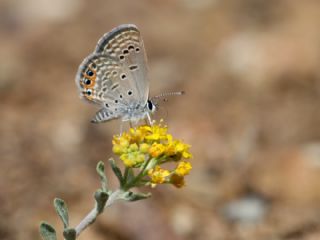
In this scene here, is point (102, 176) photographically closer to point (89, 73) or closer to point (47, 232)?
point (47, 232)

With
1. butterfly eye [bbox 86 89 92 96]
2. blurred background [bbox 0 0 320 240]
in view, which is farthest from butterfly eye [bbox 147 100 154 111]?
blurred background [bbox 0 0 320 240]

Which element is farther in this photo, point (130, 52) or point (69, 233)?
point (130, 52)

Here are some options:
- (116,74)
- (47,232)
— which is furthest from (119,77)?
(47,232)

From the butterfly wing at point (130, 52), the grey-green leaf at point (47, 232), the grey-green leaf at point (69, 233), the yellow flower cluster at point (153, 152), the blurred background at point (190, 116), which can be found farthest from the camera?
the blurred background at point (190, 116)

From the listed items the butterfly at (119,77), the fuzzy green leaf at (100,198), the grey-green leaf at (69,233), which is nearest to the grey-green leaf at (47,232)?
the grey-green leaf at (69,233)

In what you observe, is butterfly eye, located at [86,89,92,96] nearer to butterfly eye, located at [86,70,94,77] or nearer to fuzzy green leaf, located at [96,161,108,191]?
butterfly eye, located at [86,70,94,77]

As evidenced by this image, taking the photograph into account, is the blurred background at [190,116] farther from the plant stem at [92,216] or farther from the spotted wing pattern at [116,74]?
the plant stem at [92,216]

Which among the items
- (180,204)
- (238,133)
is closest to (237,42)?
(238,133)

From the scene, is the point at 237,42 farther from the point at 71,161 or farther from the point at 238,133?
the point at 71,161
